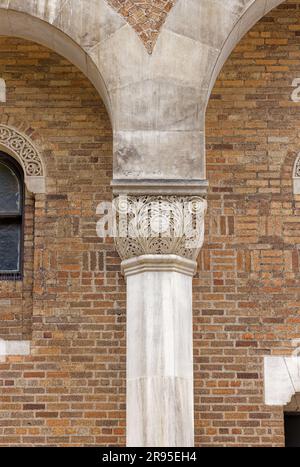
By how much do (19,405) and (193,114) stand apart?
9.33ft

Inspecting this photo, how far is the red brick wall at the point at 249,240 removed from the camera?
29.4ft

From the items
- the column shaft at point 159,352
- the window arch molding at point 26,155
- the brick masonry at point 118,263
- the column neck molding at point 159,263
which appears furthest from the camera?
the window arch molding at point 26,155

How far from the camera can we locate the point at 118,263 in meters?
9.29

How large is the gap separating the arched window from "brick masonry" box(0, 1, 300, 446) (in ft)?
0.49

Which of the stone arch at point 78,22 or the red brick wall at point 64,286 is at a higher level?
the stone arch at point 78,22

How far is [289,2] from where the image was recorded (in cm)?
973

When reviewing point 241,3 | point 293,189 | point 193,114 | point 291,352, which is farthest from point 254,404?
point 241,3

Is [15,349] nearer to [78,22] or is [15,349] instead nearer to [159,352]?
[159,352]

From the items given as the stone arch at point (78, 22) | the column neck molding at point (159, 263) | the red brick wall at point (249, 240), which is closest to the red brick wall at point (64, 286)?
the red brick wall at point (249, 240)

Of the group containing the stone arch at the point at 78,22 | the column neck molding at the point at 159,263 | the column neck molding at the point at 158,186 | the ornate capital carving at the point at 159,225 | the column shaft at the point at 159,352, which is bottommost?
the column shaft at the point at 159,352

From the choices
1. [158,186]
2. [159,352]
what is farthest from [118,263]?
[159,352]

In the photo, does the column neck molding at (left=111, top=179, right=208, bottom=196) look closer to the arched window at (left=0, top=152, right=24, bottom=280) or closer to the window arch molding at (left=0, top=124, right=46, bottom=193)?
the window arch molding at (left=0, top=124, right=46, bottom=193)

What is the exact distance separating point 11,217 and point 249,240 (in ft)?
6.94

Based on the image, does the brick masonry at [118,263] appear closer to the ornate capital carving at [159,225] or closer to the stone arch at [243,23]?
the stone arch at [243,23]
